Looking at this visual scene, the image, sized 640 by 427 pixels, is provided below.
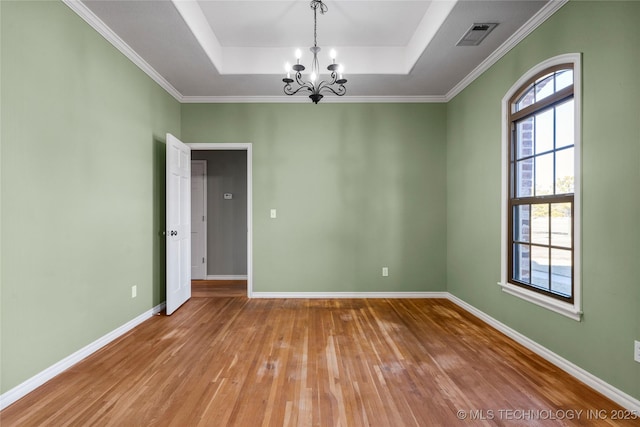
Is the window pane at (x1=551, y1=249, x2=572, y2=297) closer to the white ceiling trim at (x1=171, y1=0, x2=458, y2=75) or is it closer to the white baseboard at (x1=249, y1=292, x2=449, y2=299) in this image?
the white baseboard at (x1=249, y1=292, x2=449, y2=299)

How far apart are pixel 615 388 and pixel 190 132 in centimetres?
505

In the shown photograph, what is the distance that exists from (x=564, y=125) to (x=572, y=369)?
1863mm

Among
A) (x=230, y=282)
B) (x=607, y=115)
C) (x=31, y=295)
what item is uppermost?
(x=607, y=115)

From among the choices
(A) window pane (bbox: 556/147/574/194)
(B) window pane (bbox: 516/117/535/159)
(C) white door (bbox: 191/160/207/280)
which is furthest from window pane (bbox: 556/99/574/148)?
(C) white door (bbox: 191/160/207/280)

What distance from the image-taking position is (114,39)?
2930 millimetres

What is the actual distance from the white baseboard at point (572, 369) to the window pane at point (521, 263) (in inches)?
20.1

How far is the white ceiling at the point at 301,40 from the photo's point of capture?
2.62 metres

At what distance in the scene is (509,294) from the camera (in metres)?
3.05

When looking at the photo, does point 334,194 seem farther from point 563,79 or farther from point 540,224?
point 563,79

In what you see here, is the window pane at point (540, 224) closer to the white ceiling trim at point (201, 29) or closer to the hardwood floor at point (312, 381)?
the hardwood floor at point (312, 381)

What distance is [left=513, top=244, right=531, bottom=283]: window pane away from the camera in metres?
2.93

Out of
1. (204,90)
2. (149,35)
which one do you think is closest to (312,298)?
(204,90)

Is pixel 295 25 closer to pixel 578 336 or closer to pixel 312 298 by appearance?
pixel 312 298

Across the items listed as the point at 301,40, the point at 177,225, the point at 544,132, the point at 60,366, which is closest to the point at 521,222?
the point at 544,132
